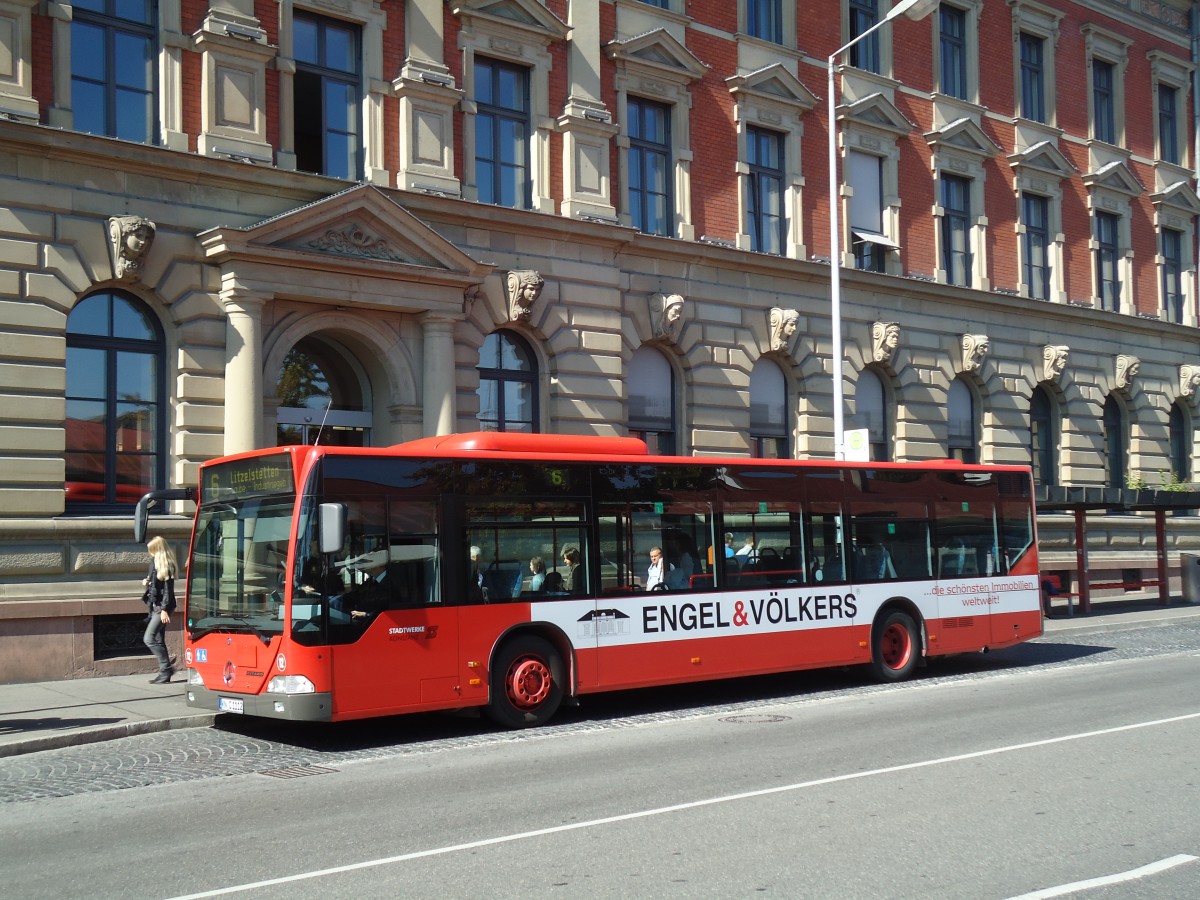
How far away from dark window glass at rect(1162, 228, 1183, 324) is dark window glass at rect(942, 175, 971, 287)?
28.3 feet

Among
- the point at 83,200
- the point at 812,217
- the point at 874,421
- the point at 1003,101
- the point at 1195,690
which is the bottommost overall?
the point at 1195,690

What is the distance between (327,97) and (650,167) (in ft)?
22.3

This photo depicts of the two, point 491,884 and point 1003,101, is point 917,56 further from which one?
point 491,884

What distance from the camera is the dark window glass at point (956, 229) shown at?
102 ft

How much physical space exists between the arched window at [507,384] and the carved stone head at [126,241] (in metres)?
6.15

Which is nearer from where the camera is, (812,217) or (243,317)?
(243,317)

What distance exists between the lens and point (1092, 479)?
1335 inches

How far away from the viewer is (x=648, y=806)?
9.27 meters

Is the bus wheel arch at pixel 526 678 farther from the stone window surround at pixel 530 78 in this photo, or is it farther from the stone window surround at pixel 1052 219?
the stone window surround at pixel 1052 219

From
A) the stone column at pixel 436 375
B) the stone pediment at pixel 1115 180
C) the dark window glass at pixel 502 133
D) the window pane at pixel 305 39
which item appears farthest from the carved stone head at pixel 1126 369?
the window pane at pixel 305 39

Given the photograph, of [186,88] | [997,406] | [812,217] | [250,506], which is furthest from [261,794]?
[997,406]

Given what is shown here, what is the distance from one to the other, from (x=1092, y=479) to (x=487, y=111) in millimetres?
19445

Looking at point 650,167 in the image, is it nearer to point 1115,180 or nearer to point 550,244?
point 550,244

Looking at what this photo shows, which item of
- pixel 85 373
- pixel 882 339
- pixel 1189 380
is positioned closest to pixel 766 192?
pixel 882 339
